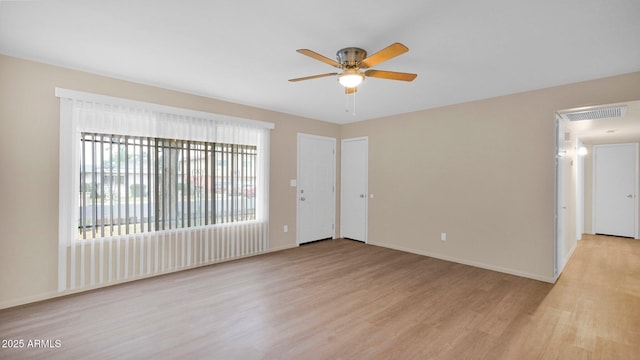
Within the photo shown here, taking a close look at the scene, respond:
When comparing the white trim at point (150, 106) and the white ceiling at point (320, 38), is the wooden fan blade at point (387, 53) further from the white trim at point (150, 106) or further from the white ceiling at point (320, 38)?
the white trim at point (150, 106)

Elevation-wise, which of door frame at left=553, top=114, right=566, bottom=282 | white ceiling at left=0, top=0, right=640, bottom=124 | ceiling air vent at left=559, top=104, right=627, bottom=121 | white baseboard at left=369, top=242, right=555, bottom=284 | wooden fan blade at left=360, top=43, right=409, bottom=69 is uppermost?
white ceiling at left=0, top=0, right=640, bottom=124

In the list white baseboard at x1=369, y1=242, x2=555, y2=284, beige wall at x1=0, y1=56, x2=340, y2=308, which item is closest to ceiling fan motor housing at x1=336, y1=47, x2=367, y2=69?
beige wall at x1=0, y1=56, x2=340, y2=308

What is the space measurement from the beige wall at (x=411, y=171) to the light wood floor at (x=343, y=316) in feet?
1.63

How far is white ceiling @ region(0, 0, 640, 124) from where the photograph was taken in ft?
6.70

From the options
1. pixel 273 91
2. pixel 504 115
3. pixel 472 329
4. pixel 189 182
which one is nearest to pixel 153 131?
pixel 189 182

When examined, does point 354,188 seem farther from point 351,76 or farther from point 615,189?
point 615,189

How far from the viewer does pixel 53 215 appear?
10.1 ft

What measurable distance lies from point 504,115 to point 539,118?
0.42 metres

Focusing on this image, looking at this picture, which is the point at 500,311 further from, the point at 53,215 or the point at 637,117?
the point at 53,215

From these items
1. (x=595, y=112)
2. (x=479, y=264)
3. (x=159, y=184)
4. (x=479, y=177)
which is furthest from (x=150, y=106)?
(x=595, y=112)

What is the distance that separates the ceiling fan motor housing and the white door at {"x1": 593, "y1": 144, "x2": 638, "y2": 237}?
25.2 ft

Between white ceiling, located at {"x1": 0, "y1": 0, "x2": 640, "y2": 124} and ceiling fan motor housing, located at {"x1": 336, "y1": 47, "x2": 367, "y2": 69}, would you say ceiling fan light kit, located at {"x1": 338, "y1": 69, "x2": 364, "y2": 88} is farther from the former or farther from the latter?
white ceiling, located at {"x1": 0, "y1": 0, "x2": 640, "y2": 124}

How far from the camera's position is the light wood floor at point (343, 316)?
87.7 inches

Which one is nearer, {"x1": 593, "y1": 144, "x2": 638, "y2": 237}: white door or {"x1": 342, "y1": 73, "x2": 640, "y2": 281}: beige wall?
{"x1": 342, "y1": 73, "x2": 640, "y2": 281}: beige wall
